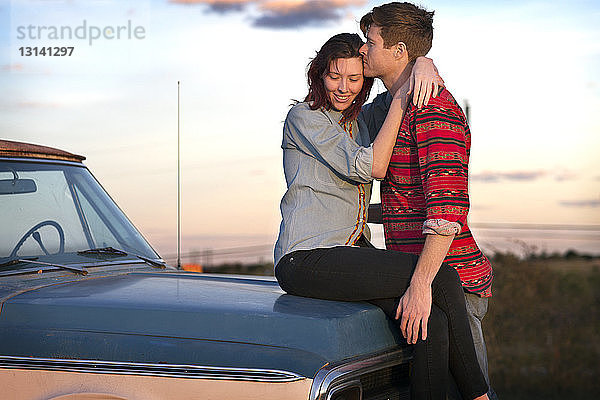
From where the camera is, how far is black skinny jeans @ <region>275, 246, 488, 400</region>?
3.11m

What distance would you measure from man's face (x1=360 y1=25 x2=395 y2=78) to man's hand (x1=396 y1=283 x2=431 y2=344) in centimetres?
103

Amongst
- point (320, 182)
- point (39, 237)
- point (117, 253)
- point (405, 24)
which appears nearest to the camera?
point (320, 182)

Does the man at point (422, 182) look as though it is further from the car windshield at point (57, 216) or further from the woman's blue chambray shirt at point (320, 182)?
the car windshield at point (57, 216)

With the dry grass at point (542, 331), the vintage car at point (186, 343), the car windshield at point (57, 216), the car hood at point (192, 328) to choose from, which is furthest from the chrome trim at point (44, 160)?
the dry grass at point (542, 331)

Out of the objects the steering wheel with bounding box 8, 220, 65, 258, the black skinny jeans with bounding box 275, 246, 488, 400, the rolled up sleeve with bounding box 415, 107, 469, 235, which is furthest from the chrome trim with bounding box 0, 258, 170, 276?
the rolled up sleeve with bounding box 415, 107, 469, 235

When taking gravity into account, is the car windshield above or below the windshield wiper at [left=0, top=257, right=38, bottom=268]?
above

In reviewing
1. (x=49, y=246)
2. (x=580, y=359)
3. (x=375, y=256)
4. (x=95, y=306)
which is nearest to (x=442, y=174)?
(x=375, y=256)

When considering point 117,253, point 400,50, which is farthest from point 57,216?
point 400,50

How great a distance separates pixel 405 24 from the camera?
11.8ft

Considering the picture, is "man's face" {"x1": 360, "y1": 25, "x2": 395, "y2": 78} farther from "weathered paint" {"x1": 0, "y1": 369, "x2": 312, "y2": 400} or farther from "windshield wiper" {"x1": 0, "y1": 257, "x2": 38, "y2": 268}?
"windshield wiper" {"x1": 0, "y1": 257, "x2": 38, "y2": 268}

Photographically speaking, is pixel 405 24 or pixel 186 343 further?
pixel 405 24

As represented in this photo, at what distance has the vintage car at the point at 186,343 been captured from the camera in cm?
284

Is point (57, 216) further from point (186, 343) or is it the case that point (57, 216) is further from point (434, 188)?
point (434, 188)

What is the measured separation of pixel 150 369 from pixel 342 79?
151 centimetres
